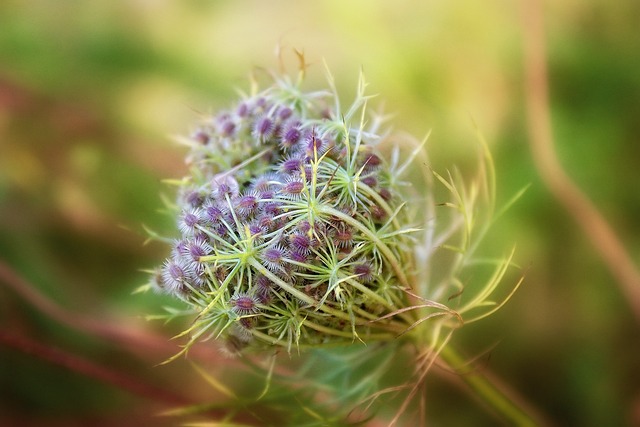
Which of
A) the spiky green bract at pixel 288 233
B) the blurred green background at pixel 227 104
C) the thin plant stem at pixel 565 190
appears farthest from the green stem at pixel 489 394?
the thin plant stem at pixel 565 190

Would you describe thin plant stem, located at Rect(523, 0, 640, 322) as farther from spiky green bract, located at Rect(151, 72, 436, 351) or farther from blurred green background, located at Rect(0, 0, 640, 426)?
spiky green bract, located at Rect(151, 72, 436, 351)

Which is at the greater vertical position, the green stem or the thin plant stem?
the thin plant stem

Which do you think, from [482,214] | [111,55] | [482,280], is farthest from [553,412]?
[111,55]

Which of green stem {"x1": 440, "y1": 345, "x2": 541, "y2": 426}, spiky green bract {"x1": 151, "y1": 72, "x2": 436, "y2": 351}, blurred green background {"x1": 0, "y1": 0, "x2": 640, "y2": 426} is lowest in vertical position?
green stem {"x1": 440, "y1": 345, "x2": 541, "y2": 426}

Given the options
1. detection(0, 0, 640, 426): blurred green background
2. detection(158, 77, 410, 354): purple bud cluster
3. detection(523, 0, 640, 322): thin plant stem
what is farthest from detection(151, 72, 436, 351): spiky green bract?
detection(523, 0, 640, 322): thin plant stem

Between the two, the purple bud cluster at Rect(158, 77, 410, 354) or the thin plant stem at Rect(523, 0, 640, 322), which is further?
the thin plant stem at Rect(523, 0, 640, 322)

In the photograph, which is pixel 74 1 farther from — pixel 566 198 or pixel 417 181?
pixel 566 198

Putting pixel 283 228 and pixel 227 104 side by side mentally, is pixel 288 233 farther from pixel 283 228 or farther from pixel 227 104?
pixel 227 104

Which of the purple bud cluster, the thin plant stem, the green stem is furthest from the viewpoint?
the thin plant stem
